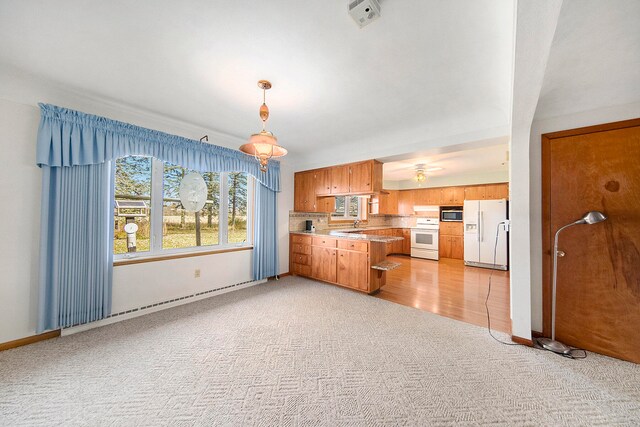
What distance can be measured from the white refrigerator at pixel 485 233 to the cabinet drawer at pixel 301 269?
4.06 meters

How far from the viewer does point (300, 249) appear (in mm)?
4508

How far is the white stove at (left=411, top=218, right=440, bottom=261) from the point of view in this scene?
245 inches

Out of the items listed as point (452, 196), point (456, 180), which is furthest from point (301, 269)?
point (456, 180)

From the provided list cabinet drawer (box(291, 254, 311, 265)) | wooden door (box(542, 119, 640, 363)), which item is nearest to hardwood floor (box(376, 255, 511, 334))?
wooden door (box(542, 119, 640, 363))

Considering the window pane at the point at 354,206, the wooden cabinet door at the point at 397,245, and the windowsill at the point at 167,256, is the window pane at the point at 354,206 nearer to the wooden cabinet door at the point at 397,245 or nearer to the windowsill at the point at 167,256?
the wooden cabinet door at the point at 397,245

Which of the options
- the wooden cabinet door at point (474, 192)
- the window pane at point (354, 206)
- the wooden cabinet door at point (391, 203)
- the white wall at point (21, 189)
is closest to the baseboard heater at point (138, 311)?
the white wall at point (21, 189)

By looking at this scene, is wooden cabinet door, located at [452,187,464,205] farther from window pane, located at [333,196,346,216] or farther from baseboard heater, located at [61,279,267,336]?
baseboard heater, located at [61,279,267,336]

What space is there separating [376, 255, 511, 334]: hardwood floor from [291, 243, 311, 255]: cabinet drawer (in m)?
1.54

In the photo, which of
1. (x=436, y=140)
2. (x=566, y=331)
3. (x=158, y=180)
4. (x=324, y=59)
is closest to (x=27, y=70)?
(x=158, y=180)

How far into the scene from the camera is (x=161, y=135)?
9.43 ft

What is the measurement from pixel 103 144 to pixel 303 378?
10.2 ft

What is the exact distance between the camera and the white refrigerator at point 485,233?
205 inches

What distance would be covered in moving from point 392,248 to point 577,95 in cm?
544

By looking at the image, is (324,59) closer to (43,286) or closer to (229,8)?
(229,8)
